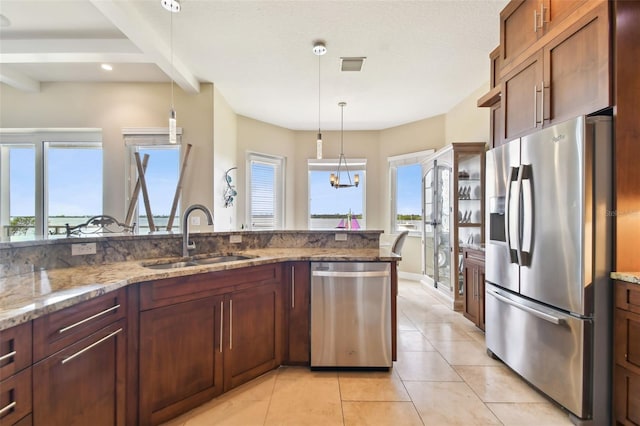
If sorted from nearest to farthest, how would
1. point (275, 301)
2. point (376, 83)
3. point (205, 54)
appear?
point (275, 301) < point (205, 54) < point (376, 83)

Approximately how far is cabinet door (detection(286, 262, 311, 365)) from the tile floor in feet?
0.58

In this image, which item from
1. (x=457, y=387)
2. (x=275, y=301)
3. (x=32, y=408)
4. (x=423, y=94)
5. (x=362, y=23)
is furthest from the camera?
(x=423, y=94)

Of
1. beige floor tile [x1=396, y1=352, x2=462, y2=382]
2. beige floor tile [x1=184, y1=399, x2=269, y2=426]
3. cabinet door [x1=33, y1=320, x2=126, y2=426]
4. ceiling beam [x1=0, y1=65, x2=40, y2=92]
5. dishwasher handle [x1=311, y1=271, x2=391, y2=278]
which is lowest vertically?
beige floor tile [x1=396, y1=352, x2=462, y2=382]

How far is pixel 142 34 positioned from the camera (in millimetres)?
2484

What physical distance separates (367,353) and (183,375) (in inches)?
51.7

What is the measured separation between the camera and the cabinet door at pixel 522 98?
2.03 metres

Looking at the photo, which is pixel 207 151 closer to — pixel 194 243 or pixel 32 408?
pixel 194 243

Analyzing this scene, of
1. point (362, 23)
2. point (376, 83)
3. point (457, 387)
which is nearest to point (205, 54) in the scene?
point (362, 23)

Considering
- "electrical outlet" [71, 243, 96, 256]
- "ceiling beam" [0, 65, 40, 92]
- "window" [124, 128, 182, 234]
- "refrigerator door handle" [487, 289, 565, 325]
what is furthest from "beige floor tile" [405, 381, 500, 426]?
"ceiling beam" [0, 65, 40, 92]

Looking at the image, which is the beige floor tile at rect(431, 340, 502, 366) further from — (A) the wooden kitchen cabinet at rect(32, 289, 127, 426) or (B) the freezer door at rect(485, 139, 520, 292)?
(A) the wooden kitchen cabinet at rect(32, 289, 127, 426)

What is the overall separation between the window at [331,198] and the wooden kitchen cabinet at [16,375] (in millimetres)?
4916

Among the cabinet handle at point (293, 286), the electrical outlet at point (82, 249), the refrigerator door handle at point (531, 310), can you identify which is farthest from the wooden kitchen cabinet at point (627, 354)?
the electrical outlet at point (82, 249)

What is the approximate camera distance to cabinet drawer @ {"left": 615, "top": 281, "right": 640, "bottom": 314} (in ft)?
4.85

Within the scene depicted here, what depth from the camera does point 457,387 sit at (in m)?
2.07
